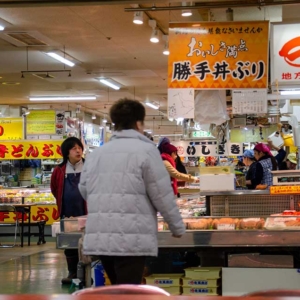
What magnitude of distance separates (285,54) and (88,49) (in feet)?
24.3

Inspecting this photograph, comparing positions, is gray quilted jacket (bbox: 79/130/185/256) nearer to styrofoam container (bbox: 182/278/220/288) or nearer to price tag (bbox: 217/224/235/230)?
price tag (bbox: 217/224/235/230)

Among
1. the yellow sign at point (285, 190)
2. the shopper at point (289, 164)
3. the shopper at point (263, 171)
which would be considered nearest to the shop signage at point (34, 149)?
the shopper at point (289, 164)

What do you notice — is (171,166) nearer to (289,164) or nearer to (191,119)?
(191,119)

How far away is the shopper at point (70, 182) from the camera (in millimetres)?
8156

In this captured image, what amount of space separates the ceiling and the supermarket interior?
4 cm

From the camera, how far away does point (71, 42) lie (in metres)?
13.9

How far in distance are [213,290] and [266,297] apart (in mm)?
3183

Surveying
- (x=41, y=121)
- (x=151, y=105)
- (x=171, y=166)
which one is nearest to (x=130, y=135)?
(x=171, y=166)

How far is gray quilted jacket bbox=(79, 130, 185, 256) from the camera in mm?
4172

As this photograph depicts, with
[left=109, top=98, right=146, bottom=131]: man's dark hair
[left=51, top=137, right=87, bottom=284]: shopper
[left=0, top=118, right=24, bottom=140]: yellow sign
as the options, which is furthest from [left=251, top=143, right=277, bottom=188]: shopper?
[left=0, top=118, right=24, bottom=140]: yellow sign

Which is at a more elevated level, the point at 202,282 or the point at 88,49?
the point at 88,49

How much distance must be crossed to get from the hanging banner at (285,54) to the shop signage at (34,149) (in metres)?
11.6

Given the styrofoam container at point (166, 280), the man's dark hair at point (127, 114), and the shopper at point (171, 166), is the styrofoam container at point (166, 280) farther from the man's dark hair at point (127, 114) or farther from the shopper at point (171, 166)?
the shopper at point (171, 166)

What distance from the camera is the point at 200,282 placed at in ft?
19.0
